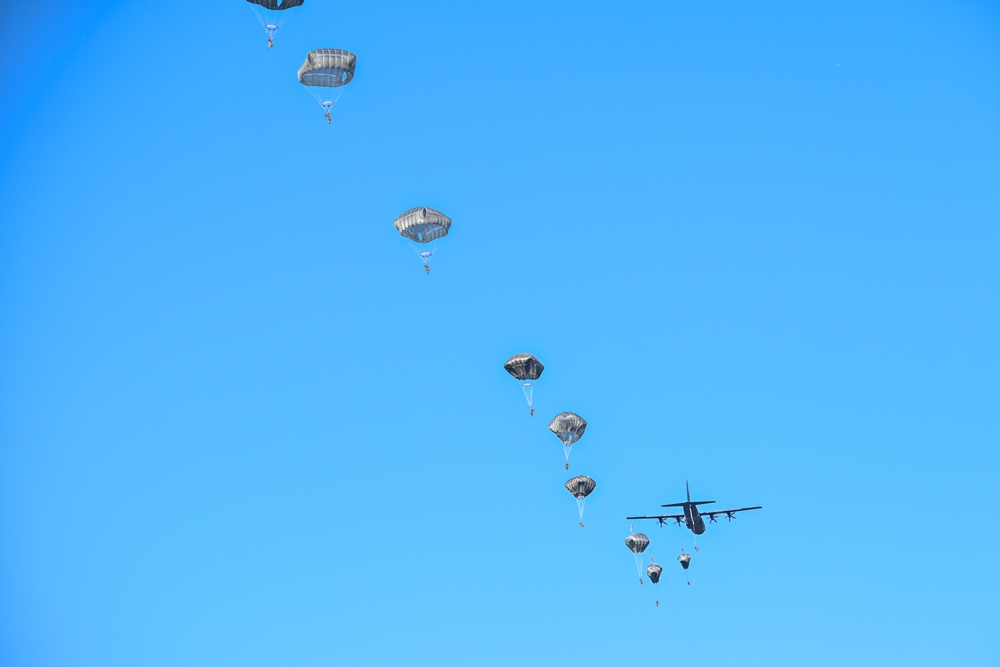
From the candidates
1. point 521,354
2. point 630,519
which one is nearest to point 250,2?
point 521,354

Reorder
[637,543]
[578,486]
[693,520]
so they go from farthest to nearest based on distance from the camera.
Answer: [693,520]
[637,543]
[578,486]

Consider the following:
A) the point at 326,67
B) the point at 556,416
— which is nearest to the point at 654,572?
the point at 556,416

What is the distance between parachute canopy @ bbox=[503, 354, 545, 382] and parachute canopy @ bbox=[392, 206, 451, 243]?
383 inches

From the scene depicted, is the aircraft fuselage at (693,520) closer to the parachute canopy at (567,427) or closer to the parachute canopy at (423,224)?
the parachute canopy at (567,427)

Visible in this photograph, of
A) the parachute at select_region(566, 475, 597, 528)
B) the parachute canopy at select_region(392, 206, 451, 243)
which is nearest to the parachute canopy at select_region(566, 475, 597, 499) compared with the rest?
the parachute at select_region(566, 475, 597, 528)

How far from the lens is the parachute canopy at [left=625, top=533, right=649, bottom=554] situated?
283 feet

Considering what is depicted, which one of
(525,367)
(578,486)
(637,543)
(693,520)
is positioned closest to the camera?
(525,367)

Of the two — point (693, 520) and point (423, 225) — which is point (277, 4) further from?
point (693, 520)

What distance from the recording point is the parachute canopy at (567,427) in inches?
2785

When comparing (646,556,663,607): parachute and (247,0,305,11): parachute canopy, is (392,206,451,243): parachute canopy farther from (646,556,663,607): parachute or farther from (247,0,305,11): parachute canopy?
(646,556,663,607): parachute

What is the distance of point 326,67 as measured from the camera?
62250mm

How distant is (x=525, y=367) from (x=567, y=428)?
495 cm

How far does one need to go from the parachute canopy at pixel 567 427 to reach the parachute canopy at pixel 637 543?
18401 millimetres

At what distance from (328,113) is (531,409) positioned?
21731mm
